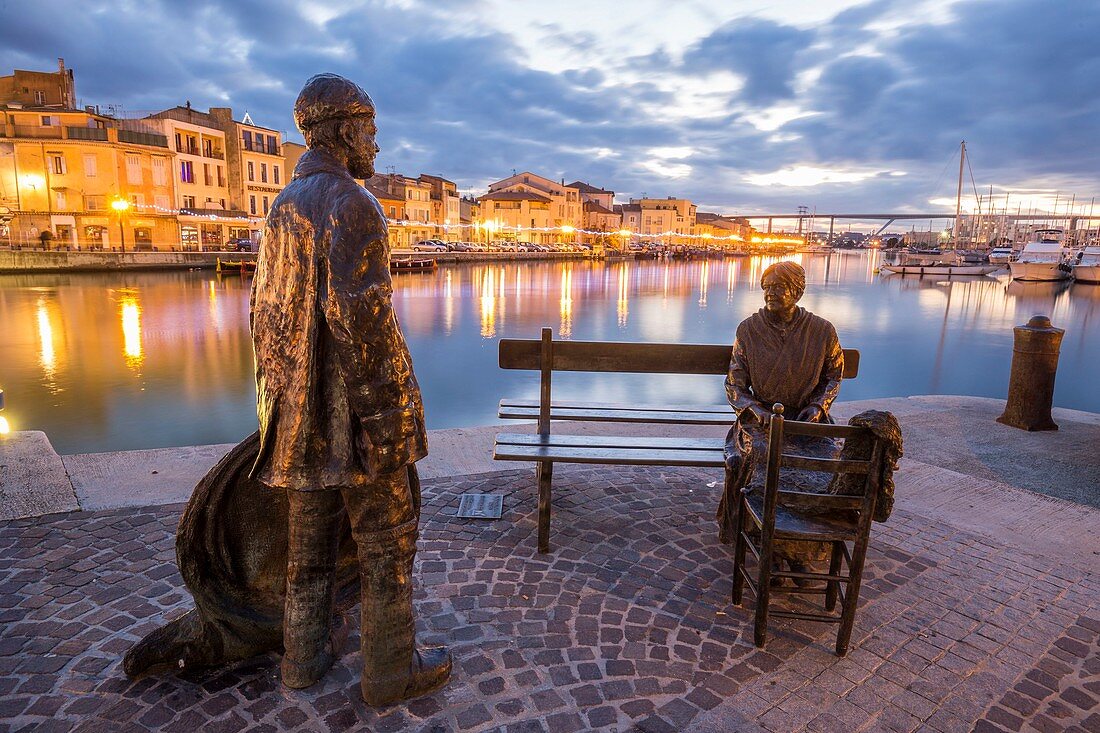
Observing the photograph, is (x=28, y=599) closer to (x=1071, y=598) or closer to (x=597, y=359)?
(x=597, y=359)

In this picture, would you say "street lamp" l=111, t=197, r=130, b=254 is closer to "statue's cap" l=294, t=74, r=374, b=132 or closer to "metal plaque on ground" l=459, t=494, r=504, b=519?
"metal plaque on ground" l=459, t=494, r=504, b=519

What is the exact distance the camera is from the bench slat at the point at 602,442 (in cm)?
438

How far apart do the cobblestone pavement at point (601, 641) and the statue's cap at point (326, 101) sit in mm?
2246

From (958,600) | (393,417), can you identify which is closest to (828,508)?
→ (958,600)

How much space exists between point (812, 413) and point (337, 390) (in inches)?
105

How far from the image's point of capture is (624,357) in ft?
15.1

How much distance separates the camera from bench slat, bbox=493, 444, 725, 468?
4137mm

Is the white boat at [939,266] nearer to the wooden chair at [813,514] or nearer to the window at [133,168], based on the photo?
the window at [133,168]

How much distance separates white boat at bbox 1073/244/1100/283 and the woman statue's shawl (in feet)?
201

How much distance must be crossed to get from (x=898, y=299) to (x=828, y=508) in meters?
37.5

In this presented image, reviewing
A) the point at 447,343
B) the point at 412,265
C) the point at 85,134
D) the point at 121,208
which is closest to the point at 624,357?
the point at 447,343

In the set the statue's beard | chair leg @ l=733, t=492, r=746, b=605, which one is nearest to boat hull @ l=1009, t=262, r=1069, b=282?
chair leg @ l=733, t=492, r=746, b=605

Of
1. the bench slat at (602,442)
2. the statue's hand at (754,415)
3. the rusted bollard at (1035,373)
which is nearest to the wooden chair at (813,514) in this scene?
the statue's hand at (754,415)

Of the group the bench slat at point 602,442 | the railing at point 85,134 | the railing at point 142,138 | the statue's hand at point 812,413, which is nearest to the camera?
the statue's hand at point 812,413
